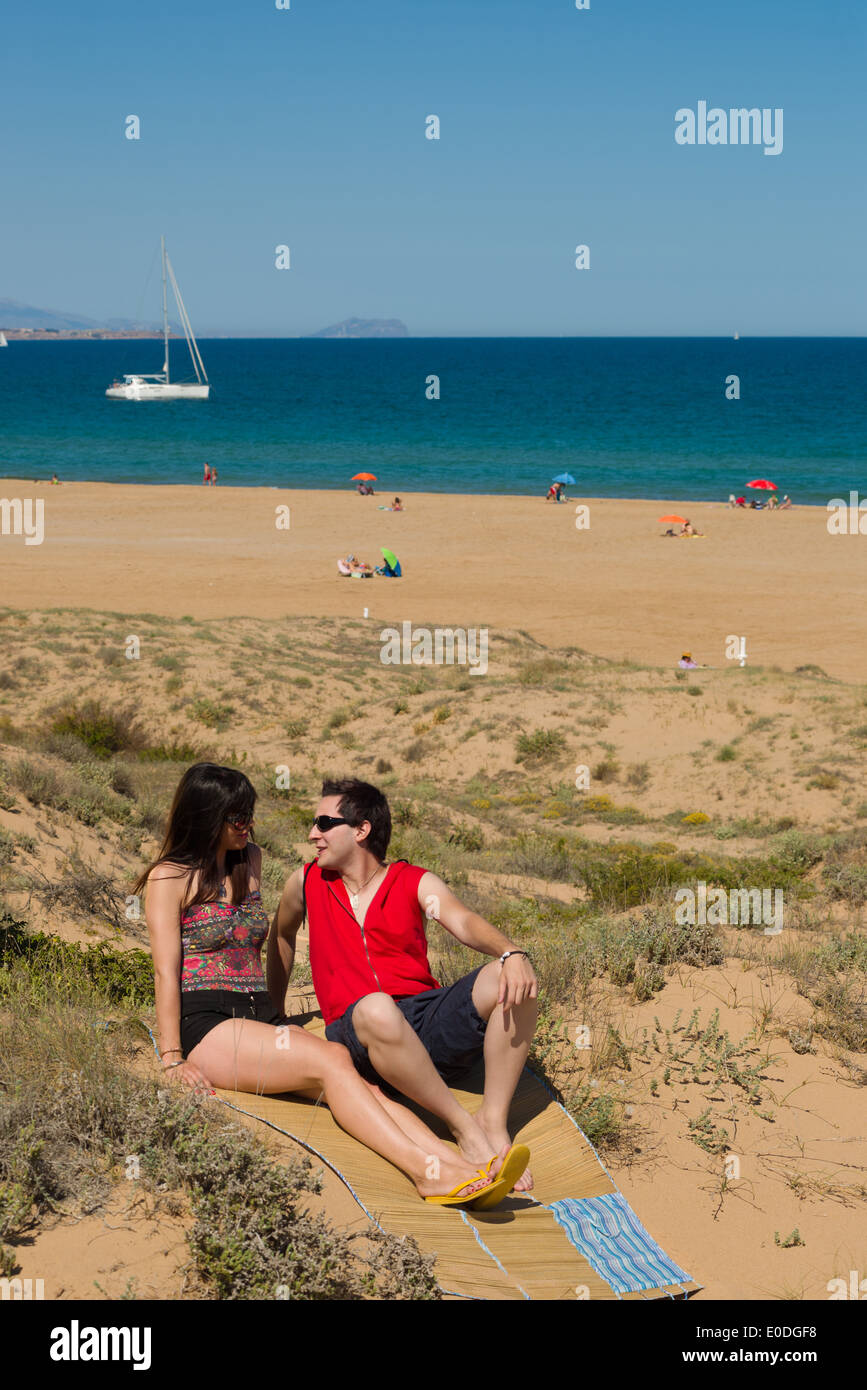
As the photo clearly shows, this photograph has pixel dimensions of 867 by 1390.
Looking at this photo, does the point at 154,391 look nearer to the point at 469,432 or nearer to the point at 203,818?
the point at 469,432

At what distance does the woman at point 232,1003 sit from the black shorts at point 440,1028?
148mm

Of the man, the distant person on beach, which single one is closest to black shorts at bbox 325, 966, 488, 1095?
the man

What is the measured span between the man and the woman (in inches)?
5.1

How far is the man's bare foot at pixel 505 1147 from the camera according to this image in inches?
155

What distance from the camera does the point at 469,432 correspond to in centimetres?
6662


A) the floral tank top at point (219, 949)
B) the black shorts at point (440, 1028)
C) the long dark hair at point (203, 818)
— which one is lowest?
the black shorts at point (440, 1028)

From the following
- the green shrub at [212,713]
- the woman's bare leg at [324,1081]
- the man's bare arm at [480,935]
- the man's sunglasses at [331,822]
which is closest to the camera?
the woman's bare leg at [324,1081]

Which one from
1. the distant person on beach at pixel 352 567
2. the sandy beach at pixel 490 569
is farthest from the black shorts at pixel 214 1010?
the distant person on beach at pixel 352 567

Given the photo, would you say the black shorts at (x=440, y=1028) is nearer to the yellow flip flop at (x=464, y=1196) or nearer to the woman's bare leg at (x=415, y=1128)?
the woman's bare leg at (x=415, y=1128)

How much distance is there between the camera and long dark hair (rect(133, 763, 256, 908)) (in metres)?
4.35

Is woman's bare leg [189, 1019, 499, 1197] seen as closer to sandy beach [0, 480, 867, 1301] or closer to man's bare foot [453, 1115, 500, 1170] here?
man's bare foot [453, 1115, 500, 1170]

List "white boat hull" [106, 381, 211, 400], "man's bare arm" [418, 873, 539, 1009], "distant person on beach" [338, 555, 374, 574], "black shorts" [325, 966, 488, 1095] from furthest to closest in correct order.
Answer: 1. "white boat hull" [106, 381, 211, 400]
2. "distant person on beach" [338, 555, 374, 574]
3. "black shorts" [325, 966, 488, 1095]
4. "man's bare arm" [418, 873, 539, 1009]
